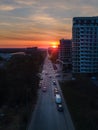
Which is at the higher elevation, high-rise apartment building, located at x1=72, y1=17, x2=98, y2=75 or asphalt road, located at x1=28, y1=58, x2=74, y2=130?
high-rise apartment building, located at x1=72, y1=17, x2=98, y2=75

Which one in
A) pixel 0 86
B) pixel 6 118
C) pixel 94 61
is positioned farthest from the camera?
pixel 94 61

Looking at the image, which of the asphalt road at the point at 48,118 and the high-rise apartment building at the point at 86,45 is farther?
the high-rise apartment building at the point at 86,45

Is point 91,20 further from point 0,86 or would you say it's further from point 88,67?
point 0,86

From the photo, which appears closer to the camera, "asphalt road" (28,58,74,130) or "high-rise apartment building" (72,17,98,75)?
"asphalt road" (28,58,74,130)

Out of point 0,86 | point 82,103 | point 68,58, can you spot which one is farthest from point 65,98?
point 68,58

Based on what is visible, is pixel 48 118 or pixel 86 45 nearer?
pixel 48 118

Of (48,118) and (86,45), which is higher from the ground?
(86,45)

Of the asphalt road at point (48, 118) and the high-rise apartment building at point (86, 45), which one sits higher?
the high-rise apartment building at point (86, 45)

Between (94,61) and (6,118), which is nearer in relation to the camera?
(6,118)
